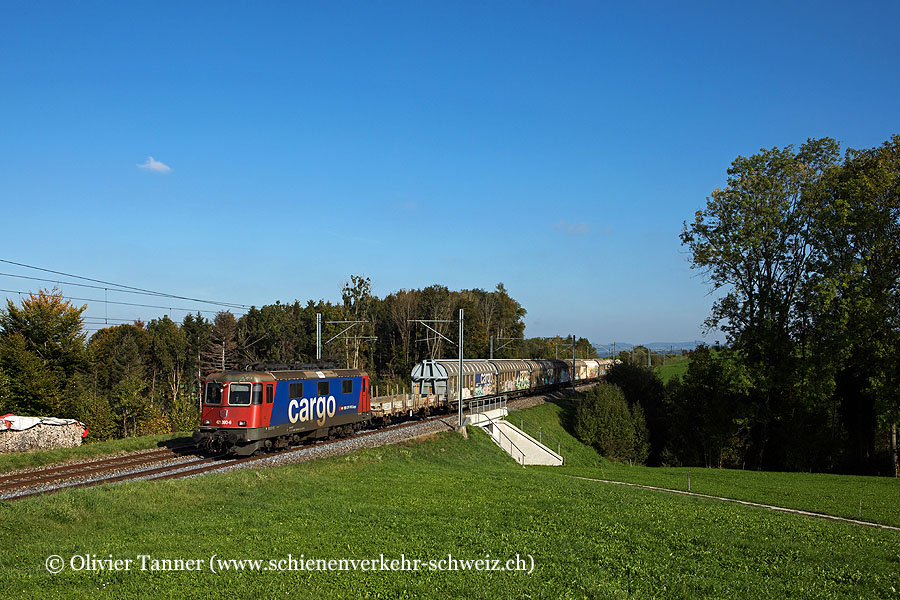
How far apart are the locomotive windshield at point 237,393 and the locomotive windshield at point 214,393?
513 millimetres

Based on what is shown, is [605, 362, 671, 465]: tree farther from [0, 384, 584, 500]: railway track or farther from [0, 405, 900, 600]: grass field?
[0, 384, 584, 500]: railway track

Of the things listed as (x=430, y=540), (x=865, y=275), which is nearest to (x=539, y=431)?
(x=865, y=275)

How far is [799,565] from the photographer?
11.7 m

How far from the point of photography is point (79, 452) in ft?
76.0

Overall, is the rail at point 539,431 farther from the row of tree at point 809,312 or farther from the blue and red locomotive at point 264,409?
the blue and red locomotive at point 264,409

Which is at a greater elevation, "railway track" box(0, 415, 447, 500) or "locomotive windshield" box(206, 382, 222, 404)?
"locomotive windshield" box(206, 382, 222, 404)

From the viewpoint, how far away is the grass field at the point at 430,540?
970 cm

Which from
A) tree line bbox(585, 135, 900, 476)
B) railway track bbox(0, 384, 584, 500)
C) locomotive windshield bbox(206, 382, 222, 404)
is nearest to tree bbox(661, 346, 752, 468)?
tree line bbox(585, 135, 900, 476)

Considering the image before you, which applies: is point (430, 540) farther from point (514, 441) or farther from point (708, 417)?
point (708, 417)

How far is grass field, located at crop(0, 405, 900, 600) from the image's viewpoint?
9.70 meters

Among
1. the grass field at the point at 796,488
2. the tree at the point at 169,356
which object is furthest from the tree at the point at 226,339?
the grass field at the point at 796,488

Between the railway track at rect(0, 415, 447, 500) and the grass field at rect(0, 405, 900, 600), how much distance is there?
273cm

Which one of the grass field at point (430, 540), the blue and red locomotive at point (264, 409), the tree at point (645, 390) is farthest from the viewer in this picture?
the tree at point (645, 390)

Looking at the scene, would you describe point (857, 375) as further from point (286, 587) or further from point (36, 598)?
point (36, 598)
